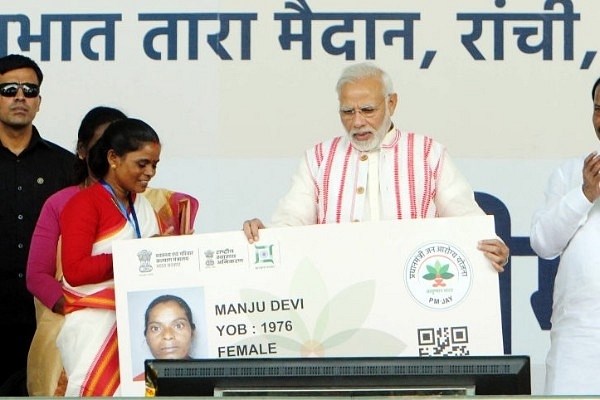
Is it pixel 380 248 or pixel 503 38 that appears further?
pixel 503 38

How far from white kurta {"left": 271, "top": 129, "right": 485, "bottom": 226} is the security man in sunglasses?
1063 millimetres

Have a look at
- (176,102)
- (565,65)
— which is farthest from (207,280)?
(565,65)

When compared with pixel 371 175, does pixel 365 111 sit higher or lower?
higher

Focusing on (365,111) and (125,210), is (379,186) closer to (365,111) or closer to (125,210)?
(365,111)

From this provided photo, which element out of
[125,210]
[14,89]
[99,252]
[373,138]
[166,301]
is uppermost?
[14,89]

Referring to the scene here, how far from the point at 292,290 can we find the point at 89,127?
1.07 meters

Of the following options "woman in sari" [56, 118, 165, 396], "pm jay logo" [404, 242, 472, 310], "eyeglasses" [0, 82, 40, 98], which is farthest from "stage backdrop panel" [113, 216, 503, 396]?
"eyeglasses" [0, 82, 40, 98]

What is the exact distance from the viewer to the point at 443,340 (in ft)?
15.4

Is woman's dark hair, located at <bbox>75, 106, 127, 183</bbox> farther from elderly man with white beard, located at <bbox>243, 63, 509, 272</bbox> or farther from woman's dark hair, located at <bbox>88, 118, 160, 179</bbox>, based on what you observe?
elderly man with white beard, located at <bbox>243, 63, 509, 272</bbox>

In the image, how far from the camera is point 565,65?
19.7 ft

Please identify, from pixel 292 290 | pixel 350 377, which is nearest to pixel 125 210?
pixel 292 290

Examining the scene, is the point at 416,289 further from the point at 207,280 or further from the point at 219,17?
the point at 219,17

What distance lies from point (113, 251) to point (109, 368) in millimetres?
374

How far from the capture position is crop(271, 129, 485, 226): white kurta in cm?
481
